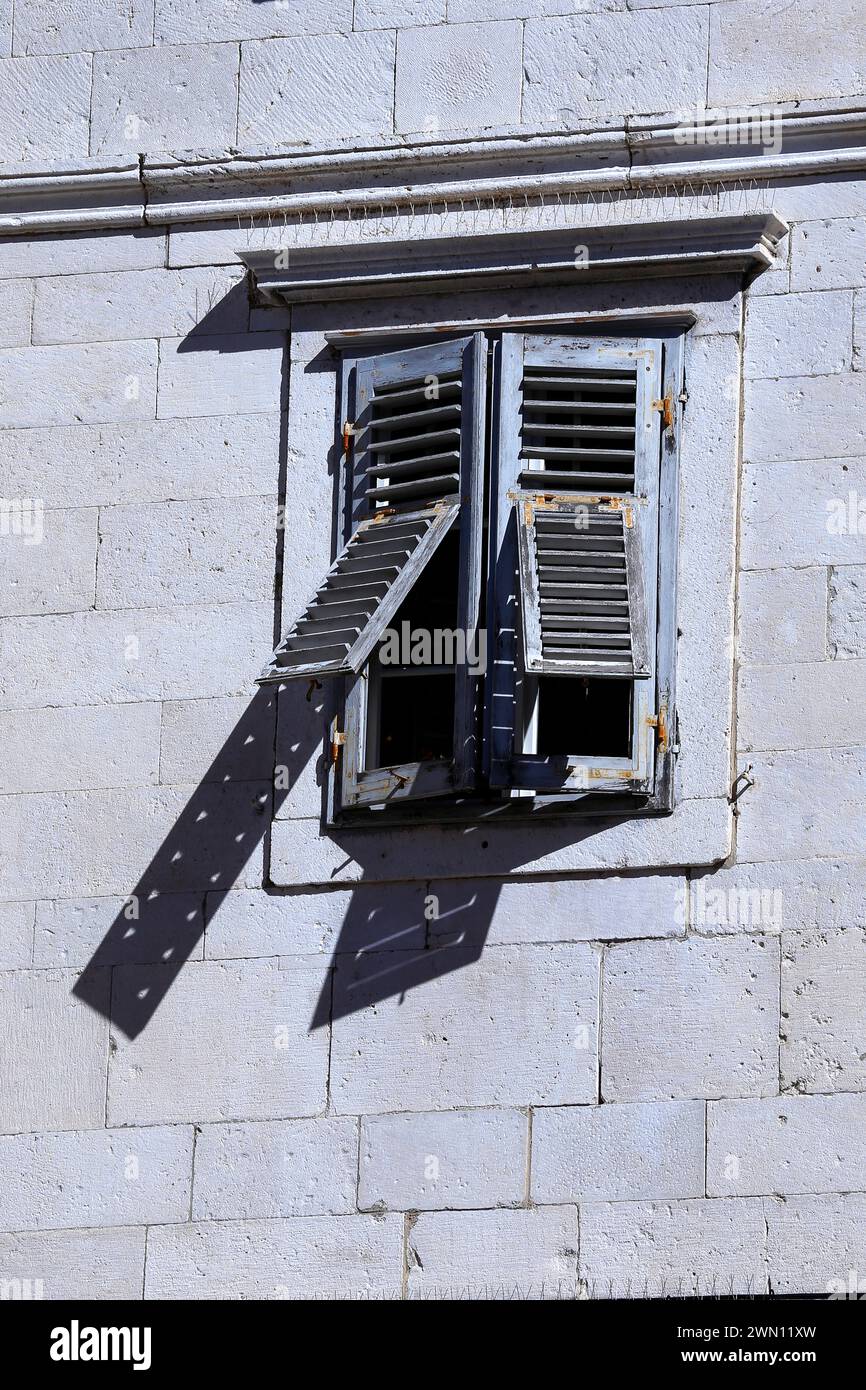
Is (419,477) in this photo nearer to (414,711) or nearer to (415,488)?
(415,488)

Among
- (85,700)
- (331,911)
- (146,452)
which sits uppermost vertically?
(146,452)

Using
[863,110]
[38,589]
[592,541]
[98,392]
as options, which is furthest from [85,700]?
[863,110]

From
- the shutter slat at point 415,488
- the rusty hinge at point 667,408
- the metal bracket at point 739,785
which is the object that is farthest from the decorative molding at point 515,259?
the metal bracket at point 739,785

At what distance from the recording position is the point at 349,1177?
38.2ft

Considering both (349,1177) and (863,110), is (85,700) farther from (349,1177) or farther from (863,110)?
(863,110)

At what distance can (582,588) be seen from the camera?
1177 centimetres

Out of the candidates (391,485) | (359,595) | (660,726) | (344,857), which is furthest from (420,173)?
(344,857)

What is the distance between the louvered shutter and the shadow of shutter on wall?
1.19 feet

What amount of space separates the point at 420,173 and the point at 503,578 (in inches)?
73.8

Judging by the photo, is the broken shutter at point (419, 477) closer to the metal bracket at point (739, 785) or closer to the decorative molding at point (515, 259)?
A: the decorative molding at point (515, 259)

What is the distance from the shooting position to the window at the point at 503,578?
11.7 m

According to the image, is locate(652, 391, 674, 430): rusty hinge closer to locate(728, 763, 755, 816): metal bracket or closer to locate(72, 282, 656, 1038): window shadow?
locate(728, 763, 755, 816): metal bracket

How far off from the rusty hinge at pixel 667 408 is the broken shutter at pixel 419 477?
676 mm

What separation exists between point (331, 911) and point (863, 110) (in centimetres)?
378
